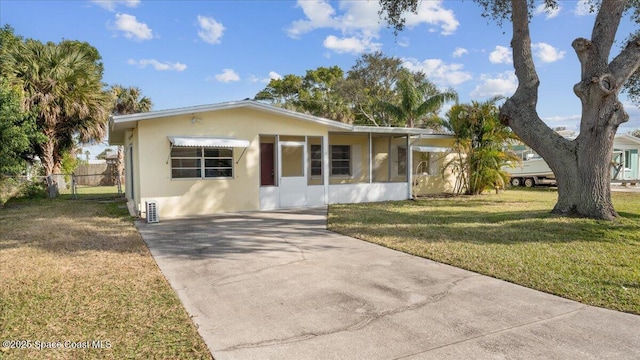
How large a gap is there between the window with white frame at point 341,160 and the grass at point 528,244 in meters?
4.98

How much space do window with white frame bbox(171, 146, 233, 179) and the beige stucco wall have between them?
18 centimetres

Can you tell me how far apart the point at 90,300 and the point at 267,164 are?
9141mm

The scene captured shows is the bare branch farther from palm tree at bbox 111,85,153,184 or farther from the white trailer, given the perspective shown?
palm tree at bbox 111,85,153,184

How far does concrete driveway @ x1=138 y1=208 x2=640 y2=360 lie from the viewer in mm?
3041

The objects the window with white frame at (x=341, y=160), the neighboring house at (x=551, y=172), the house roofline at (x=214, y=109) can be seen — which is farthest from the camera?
the neighboring house at (x=551, y=172)

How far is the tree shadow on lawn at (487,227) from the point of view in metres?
7.12

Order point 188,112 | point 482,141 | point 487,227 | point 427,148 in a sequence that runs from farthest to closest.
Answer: point 427,148
point 482,141
point 188,112
point 487,227

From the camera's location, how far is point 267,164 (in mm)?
13078

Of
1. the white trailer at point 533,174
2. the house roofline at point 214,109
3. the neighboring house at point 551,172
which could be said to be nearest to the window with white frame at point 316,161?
the house roofline at point 214,109

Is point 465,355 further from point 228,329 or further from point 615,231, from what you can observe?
point 615,231

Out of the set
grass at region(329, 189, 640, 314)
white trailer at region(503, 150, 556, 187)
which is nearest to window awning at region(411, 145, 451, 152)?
A: grass at region(329, 189, 640, 314)

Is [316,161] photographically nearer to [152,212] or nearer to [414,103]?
[152,212]

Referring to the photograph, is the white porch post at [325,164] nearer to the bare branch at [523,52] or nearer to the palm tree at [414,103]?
the bare branch at [523,52]

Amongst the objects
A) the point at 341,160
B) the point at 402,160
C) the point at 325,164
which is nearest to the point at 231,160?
the point at 325,164
